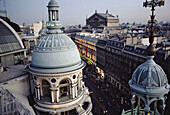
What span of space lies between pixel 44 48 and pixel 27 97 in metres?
8.80

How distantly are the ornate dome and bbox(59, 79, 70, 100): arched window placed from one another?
1464 centimetres

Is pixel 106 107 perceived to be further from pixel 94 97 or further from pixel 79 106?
pixel 79 106

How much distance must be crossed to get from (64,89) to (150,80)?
53.8 ft

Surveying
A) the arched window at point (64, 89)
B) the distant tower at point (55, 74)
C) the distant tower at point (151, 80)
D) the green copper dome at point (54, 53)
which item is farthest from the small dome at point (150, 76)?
the arched window at point (64, 89)

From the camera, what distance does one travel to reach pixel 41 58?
23156 mm

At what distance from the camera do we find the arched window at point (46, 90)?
2405 centimetres

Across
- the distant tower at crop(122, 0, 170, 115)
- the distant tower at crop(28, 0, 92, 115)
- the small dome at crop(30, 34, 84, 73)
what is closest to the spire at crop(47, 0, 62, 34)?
the distant tower at crop(28, 0, 92, 115)

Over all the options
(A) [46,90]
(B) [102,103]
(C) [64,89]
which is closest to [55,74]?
(C) [64,89]

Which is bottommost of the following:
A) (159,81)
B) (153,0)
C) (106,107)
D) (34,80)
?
(106,107)

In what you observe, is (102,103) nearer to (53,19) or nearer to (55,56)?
(55,56)

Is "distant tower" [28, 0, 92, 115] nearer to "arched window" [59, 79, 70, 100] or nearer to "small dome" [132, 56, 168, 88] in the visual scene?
"arched window" [59, 79, 70, 100]

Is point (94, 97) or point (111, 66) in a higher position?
point (111, 66)

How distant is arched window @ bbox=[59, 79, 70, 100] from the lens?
24.1 metres

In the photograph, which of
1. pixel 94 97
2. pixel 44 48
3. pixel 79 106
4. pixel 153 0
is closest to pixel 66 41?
pixel 44 48
